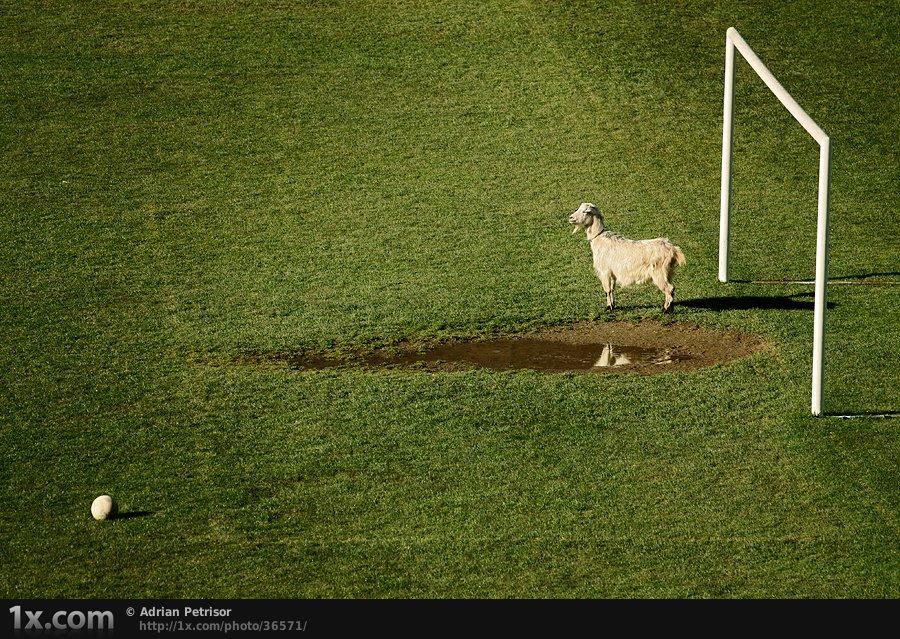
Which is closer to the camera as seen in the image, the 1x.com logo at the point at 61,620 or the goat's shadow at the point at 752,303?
the 1x.com logo at the point at 61,620

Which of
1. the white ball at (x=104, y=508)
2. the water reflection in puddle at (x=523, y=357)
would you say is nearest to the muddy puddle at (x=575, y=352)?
the water reflection in puddle at (x=523, y=357)

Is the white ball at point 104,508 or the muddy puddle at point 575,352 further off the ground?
the muddy puddle at point 575,352

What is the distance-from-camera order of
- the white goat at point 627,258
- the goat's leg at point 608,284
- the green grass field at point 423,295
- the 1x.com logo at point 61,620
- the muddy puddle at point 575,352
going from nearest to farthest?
the 1x.com logo at point 61,620 < the green grass field at point 423,295 < the muddy puddle at point 575,352 < the white goat at point 627,258 < the goat's leg at point 608,284

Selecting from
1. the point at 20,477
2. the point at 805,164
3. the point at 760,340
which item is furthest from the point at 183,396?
the point at 805,164

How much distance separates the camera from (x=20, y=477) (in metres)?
10.3

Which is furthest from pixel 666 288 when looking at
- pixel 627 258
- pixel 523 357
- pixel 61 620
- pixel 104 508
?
pixel 61 620

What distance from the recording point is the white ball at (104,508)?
9516mm

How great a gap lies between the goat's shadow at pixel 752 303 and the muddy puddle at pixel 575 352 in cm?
69

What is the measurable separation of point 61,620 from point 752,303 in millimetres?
8845

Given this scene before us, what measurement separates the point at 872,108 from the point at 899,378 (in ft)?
31.2

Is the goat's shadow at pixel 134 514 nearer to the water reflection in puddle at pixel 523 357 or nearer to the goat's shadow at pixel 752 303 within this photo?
the water reflection in puddle at pixel 523 357

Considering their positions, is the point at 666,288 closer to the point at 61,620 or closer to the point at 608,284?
the point at 608,284

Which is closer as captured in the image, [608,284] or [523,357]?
[523,357]

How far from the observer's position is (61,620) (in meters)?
8.11
